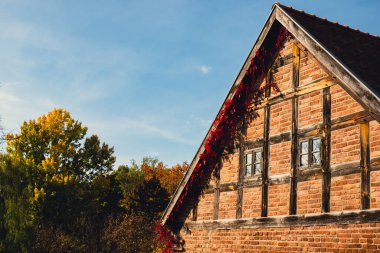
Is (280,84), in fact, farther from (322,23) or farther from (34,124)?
(34,124)

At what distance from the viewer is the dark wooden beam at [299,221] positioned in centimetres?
754

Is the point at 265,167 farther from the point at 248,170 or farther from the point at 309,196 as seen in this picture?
the point at 309,196

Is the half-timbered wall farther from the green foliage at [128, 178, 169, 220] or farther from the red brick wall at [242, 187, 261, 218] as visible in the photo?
the green foliage at [128, 178, 169, 220]

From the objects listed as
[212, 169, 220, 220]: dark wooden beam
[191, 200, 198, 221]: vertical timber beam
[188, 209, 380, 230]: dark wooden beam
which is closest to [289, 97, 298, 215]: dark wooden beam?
[188, 209, 380, 230]: dark wooden beam

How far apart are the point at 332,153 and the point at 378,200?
1350mm

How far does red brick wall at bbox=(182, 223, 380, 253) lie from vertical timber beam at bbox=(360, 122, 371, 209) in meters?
0.42

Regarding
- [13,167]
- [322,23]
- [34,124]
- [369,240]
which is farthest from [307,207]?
[34,124]

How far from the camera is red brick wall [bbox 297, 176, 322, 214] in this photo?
27.9 feet

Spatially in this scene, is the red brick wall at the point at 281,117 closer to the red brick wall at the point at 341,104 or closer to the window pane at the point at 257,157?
the window pane at the point at 257,157

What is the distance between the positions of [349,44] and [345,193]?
11.9 ft

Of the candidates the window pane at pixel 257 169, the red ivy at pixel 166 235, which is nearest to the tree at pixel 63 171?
the red ivy at pixel 166 235

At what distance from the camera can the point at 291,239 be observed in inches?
350

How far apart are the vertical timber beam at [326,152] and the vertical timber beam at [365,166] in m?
0.73

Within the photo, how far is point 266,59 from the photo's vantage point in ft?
34.9
